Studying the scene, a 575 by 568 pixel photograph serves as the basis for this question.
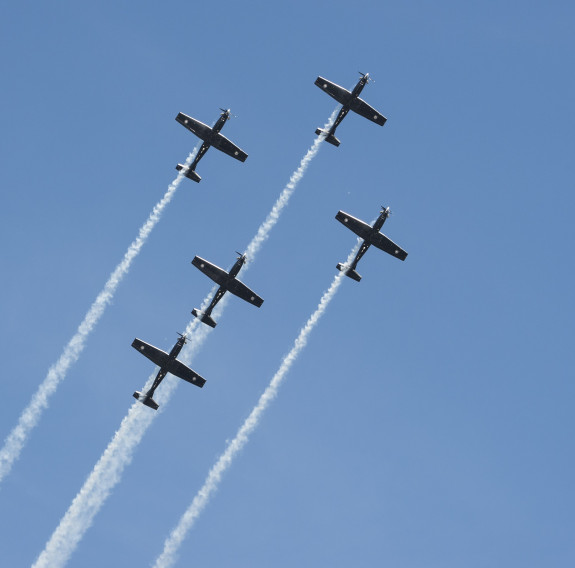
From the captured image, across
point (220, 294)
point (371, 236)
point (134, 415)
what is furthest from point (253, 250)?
point (134, 415)

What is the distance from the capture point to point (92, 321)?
418 ft

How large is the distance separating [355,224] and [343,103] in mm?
15743

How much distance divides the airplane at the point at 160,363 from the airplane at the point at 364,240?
69.2 ft

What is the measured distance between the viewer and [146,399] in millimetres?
124062

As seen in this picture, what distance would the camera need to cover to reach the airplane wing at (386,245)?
12950 cm

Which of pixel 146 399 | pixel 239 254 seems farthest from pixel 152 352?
pixel 239 254

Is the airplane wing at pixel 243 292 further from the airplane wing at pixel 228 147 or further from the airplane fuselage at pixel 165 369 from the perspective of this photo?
the airplane wing at pixel 228 147

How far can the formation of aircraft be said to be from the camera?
12344 cm

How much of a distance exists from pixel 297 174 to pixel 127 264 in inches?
878

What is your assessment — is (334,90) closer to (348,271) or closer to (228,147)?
(228,147)

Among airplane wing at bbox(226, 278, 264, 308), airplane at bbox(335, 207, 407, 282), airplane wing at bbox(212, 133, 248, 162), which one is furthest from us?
airplane wing at bbox(212, 133, 248, 162)

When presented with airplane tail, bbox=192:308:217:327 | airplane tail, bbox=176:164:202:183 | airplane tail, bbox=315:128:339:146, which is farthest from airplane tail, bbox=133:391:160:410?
airplane tail, bbox=315:128:339:146

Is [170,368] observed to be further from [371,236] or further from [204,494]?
[371,236]

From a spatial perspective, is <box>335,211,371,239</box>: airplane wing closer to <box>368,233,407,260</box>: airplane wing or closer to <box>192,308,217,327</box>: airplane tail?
<box>368,233,407,260</box>: airplane wing
